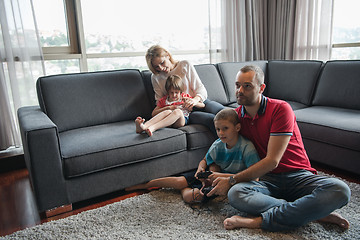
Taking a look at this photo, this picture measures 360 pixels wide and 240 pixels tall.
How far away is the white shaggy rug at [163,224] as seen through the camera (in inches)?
59.5

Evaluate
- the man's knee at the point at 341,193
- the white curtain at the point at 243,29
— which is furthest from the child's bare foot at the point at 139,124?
the white curtain at the point at 243,29

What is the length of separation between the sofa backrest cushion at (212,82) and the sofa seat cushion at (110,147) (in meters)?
0.87

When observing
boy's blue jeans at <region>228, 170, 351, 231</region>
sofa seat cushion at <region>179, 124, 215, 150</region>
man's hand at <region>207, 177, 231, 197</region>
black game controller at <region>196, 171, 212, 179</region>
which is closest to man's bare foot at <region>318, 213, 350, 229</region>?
boy's blue jeans at <region>228, 170, 351, 231</region>

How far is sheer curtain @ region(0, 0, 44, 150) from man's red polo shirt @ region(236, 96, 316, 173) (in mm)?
2145

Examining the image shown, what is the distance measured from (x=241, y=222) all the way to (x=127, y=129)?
3.71 ft

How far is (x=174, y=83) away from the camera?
2422 millimetres

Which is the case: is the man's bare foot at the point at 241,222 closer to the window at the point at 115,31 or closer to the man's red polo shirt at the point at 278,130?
the man's red polo shirt at the point at 278,130

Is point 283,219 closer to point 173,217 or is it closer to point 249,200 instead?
point 249,200

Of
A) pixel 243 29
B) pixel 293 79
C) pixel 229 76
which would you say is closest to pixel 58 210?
pixel 229 76

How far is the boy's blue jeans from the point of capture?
142cm

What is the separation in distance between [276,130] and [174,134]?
33.0 inches

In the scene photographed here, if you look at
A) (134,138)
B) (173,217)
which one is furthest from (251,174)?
(134,138)

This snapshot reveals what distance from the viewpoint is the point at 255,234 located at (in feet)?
4.93

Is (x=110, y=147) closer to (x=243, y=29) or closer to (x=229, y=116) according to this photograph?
(x=229, y=116)
